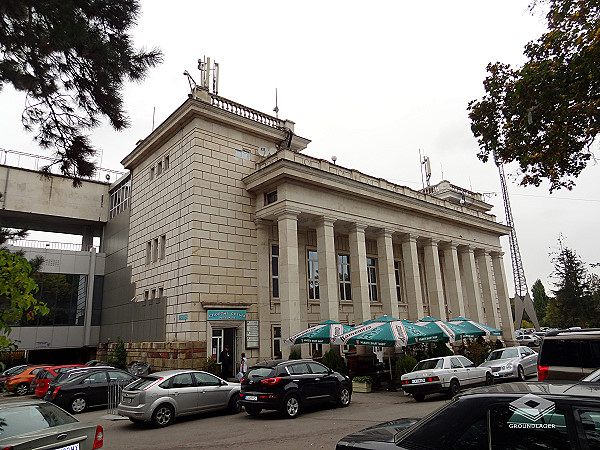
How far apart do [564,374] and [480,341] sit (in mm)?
19977

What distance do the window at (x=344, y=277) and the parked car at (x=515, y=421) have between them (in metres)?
25.2

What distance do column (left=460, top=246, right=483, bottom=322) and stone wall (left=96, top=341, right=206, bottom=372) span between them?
23707 millimetres

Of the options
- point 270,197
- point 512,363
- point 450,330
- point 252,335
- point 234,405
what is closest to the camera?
point 234,405

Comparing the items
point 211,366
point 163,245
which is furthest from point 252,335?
point 163,245

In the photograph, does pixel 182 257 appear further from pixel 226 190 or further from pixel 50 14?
pixel 50 14

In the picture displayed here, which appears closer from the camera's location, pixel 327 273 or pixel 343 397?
pixel 343 397

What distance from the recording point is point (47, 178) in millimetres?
8453

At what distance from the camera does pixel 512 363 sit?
1841 cm

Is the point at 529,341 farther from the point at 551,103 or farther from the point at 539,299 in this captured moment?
the point at 539,299

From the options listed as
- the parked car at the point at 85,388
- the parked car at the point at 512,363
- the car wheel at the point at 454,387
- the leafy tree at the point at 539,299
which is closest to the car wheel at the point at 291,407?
the car wheel at the point at 454,387

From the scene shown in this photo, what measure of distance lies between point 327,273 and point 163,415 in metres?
13.3

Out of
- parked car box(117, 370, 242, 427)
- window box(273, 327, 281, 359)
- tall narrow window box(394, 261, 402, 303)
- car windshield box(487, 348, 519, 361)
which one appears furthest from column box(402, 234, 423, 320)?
parked car box(117, 370, 242, 427)

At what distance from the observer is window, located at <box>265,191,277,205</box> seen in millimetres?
24297

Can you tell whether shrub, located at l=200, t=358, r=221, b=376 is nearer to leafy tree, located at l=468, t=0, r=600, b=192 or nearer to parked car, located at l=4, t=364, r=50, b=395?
parked car, located at l=4, t=364, r=50, b=395
